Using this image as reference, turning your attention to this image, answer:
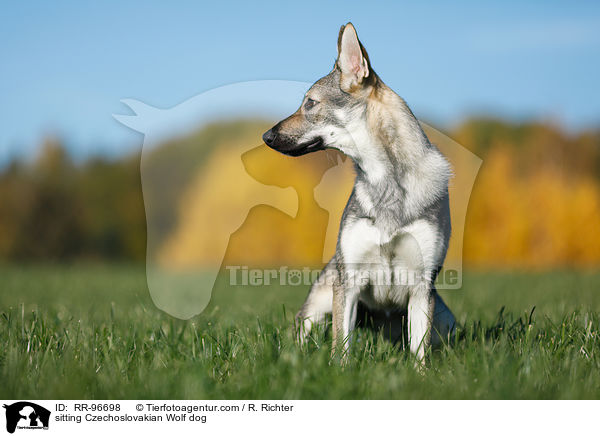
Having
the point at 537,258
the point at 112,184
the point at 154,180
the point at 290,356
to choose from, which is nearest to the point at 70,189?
the point at 112,184

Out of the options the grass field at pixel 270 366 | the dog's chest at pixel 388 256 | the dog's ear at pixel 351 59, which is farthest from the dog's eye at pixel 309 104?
the grass field at pixel 270 366

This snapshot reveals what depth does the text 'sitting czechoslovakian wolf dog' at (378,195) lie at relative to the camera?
11.8 ft

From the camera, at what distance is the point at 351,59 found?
3740 mm

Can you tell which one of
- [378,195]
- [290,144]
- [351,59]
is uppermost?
[351,59]

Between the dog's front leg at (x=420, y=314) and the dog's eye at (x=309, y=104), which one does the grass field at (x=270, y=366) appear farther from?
the dog's eye at (x=309, y=104)

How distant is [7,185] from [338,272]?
26.8m

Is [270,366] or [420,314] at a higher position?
[420,314]

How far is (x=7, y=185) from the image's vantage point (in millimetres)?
25766

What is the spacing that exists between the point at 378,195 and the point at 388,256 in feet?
1.48
